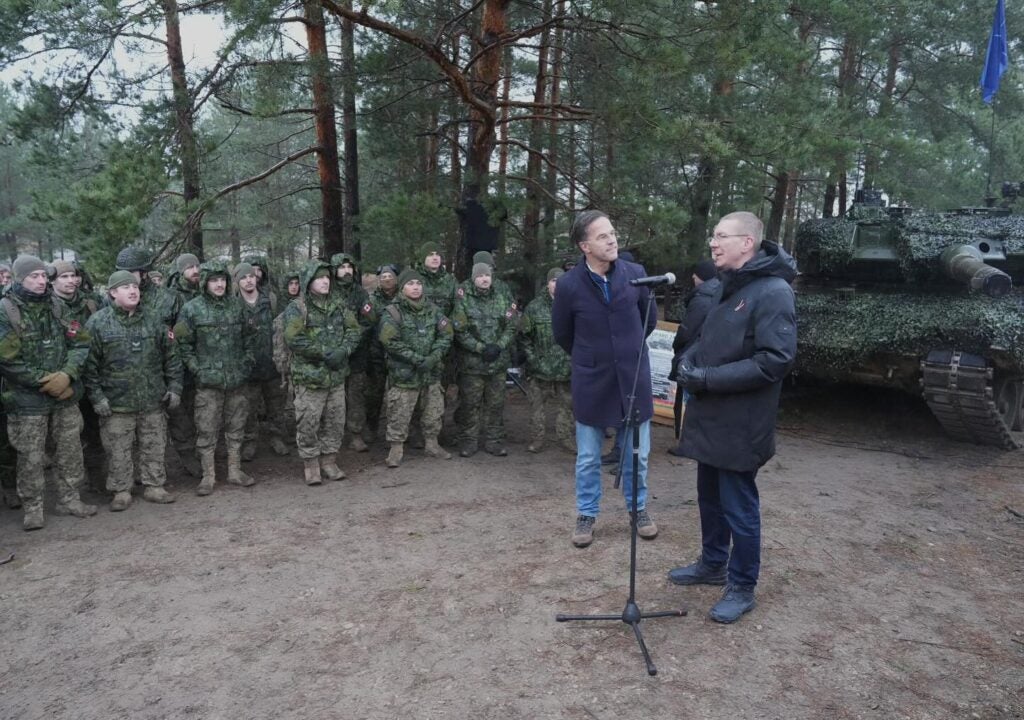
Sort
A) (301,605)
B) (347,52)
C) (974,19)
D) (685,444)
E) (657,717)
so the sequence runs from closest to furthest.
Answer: (657,717)
(685,444)
(301,605)
(347,52)
(974,19)

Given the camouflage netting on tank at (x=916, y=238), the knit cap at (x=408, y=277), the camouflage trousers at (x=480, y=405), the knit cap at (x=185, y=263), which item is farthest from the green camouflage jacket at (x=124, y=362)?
the camouflage netting on tank at (x=916, y=238)

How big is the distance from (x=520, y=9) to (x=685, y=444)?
1009cm

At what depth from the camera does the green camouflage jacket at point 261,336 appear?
273 inches

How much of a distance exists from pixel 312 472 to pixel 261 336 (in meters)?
1.44

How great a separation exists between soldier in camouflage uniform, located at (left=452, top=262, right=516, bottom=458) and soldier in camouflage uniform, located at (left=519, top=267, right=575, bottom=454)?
0.69 feet

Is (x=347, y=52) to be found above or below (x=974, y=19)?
below

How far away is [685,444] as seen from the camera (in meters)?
3.88

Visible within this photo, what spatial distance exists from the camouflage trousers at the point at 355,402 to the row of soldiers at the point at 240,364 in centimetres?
2

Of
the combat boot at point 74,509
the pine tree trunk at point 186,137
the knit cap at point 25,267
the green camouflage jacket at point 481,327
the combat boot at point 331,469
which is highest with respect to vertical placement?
the pine tree trunk at point 186,137

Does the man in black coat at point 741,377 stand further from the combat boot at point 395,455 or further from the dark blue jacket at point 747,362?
the combat boot at point 395,455

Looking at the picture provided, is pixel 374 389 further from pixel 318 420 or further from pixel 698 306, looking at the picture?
pixel 698 306

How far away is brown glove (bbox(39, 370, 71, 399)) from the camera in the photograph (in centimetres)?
529

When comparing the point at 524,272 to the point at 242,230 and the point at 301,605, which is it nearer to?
the point at 301,605

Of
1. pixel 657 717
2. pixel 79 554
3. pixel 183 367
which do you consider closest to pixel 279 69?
pixel 183 367
